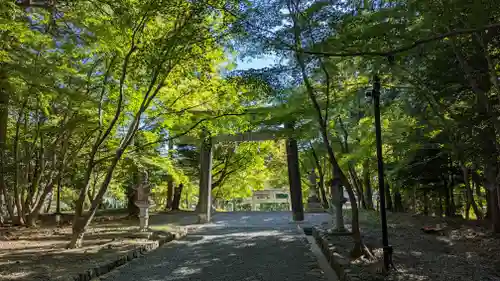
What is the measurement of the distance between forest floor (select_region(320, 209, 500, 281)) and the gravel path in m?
0.79

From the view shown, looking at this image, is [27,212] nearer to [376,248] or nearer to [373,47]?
[376,248]

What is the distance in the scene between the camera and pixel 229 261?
19.2ft

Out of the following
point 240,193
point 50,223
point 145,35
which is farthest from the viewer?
point 240,193

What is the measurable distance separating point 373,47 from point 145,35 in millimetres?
3773

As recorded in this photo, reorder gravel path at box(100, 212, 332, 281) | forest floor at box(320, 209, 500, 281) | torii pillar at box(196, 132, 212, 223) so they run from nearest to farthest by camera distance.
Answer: forest floor at box(320, 209, 500, 281)
gravel path at box(100, 212, 332, 281)
torii pillar at box(196, 132, 212, 223)

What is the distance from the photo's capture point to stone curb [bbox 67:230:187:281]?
458cm

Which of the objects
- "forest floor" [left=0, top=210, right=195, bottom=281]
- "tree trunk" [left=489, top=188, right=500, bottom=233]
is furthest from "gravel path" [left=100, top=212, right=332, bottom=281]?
"tree trunk" [left=489, top=188, right=500, bottom=233]

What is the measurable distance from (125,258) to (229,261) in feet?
5.26

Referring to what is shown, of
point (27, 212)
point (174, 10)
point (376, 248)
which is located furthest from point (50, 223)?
point (376, 248)

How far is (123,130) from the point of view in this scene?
38.4ft

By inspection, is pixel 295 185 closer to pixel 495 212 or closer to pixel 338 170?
pixel 495 212

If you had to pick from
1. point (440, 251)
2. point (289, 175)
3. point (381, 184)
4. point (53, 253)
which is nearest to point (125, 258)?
point (53, 253)

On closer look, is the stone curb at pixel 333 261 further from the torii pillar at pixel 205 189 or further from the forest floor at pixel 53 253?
the torii pillar at pixel 205 189

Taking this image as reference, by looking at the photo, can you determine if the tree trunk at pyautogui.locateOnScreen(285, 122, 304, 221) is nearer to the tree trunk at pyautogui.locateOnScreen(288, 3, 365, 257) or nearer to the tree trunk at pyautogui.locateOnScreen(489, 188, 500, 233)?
the tree trunk at pyautogui.locateOnScreen(489, 188, 500, 233)
